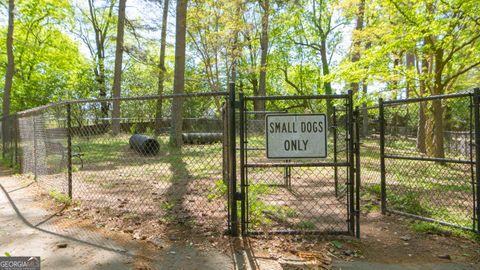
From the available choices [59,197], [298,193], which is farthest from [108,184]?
[298,193]

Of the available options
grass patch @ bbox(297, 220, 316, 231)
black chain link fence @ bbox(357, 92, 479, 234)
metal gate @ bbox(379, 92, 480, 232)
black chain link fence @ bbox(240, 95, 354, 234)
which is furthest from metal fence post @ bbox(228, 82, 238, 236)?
metal gate @ bbox(379, 92, 480, 232)

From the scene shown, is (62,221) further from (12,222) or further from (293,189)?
(293,189)

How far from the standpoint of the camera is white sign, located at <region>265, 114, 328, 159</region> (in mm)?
3754

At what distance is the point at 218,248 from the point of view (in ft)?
12.1

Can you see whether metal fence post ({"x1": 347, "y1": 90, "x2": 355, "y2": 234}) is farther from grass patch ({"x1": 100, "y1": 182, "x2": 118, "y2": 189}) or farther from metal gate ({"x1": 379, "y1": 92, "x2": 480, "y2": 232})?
grass patch ({"x1": 100, "y1": 182, "x2": 118, "y2": 189})

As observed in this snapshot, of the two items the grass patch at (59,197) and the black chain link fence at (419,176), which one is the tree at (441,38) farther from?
the grass patch at (59,197)

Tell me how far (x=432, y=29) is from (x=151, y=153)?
6.64m

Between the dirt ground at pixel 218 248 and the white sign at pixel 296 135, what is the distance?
1024 mm

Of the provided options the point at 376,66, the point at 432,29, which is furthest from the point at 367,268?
the point at 376,66

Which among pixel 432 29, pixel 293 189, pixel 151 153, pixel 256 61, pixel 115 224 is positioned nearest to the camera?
pixel 115 224

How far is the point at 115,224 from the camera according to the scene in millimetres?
4500

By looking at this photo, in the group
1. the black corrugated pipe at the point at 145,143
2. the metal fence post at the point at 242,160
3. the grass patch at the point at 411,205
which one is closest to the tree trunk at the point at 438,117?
the grass patch at the point at 411,205

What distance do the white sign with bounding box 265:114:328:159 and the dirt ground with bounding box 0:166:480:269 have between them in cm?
102

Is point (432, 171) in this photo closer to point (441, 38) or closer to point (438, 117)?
point (438, 117)
